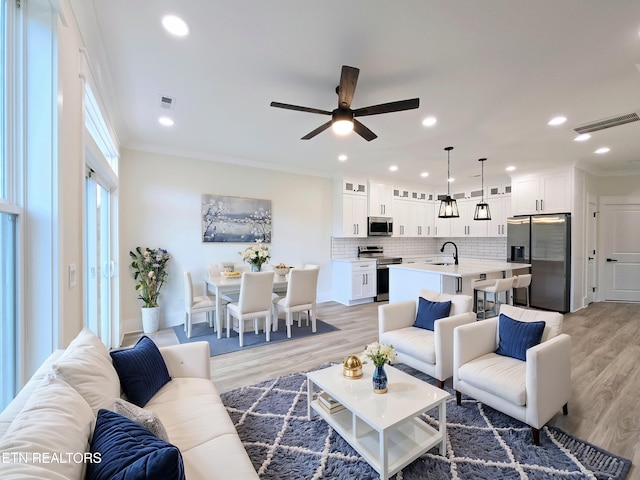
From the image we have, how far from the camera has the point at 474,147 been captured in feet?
13.8

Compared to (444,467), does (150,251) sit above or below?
above

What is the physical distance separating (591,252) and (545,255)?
1.37m

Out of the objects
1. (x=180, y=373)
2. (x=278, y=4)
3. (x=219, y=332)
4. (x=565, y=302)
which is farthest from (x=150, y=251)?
(x=565, y=302)

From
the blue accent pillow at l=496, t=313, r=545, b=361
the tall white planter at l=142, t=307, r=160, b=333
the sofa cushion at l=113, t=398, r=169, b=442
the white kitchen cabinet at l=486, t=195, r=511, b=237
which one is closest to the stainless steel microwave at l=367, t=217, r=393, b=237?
the white kitchen cabinet at l=486, t=195, r=511, b=237

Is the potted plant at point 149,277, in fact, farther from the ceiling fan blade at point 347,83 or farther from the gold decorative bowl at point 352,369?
the ceiling fan blade at point 347,83

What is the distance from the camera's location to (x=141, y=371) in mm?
1634

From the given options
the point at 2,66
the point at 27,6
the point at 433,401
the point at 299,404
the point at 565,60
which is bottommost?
the point at 299,404

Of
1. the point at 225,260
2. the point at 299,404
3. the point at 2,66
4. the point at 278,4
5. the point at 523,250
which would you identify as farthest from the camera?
the point at 523,250

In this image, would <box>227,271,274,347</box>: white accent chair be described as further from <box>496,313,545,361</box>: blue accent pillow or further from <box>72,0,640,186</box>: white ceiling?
<box>496,313,545,361</box>: blue accent pillow

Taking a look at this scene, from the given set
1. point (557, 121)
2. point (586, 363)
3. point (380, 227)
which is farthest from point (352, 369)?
point (380, 227)

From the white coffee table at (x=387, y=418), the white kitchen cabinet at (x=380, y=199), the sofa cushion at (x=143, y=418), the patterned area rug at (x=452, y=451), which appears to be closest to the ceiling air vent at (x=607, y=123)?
the patterned area rug at (x=452, y=451)

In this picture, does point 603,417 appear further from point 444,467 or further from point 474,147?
point 474,147

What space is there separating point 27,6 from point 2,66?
0.35 m

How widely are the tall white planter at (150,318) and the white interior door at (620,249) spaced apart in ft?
27.8
